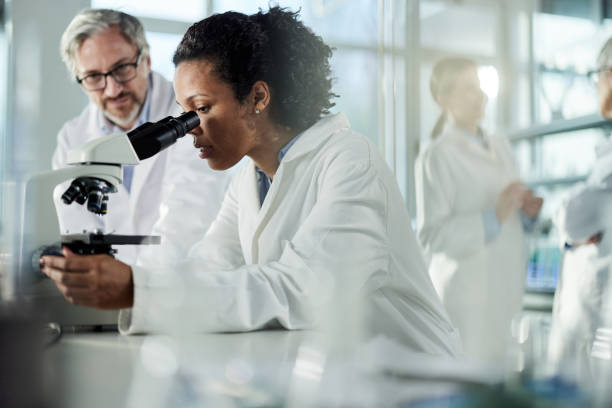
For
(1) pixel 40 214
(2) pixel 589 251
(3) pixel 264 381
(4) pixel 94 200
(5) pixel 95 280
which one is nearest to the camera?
(3) pixel 264 381

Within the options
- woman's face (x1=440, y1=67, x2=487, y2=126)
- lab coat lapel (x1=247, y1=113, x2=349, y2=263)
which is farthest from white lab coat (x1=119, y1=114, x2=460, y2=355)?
woman's face (x1=440, y1=67, x2=487, y2=126)

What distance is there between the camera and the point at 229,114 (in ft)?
3.92

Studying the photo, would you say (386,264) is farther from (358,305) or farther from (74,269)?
(74,269)

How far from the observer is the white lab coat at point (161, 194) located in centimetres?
128

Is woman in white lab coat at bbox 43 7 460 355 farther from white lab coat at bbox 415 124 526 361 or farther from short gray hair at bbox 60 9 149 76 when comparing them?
white lab coat at bbox 415 124 526 361

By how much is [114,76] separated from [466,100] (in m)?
1.26

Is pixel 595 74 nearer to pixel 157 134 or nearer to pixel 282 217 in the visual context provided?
pixel 282 217

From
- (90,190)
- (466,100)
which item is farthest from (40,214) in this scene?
(466,100)

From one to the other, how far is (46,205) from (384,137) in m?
0.85

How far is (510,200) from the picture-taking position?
1994 mm

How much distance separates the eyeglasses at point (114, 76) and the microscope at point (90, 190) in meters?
0.29

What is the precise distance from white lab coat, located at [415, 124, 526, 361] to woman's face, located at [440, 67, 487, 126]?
0.06 metres

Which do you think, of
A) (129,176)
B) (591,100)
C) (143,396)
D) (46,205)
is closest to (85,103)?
(129,176)

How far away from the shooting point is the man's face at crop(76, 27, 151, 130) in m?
1.31
